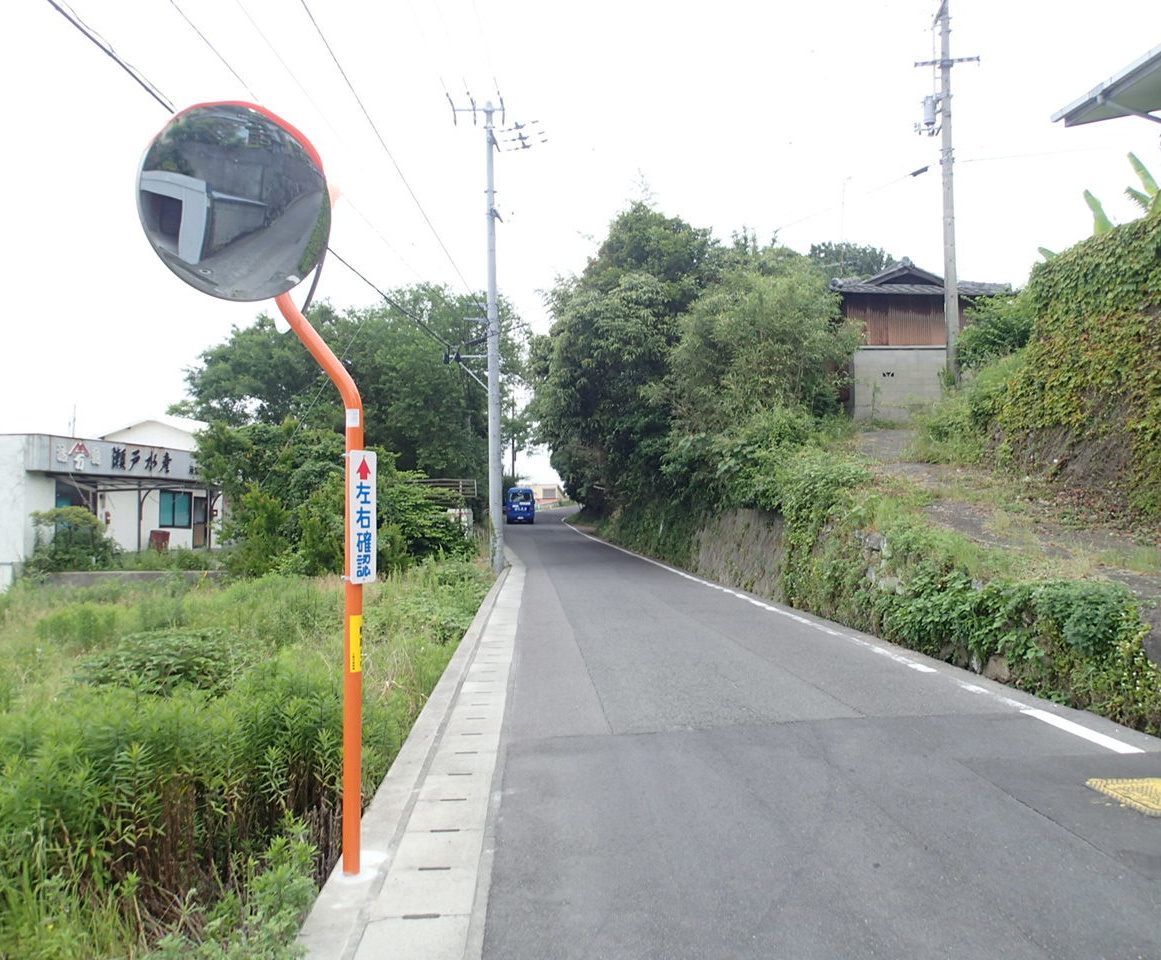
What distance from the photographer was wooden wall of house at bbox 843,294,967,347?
25438mm

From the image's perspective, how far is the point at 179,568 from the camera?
72.2ft

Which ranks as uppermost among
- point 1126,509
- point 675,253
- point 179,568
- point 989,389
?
point 675,253

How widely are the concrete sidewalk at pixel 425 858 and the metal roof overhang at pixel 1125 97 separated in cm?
1232

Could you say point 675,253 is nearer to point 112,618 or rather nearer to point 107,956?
point 112,618

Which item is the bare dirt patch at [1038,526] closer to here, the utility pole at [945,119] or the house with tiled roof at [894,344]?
the utility pole at [945,119]

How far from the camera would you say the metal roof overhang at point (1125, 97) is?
37.4 ft

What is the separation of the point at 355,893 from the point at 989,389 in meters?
16.3

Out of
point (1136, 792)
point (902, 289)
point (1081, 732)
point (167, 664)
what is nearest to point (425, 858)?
point (1136, 792)

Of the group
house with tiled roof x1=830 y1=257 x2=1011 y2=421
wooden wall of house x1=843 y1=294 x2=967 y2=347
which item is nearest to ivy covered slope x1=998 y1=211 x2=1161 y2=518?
house with tiled roof x1=830 y1=257 x2=1011 y2=421

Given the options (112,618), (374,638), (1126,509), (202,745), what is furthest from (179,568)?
(1126,509)

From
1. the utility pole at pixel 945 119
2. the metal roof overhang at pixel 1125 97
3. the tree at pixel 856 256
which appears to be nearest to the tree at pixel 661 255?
the utility pole at pixel 945 119

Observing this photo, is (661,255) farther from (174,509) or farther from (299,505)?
(174,509)

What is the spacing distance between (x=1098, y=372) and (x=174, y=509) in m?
28.9

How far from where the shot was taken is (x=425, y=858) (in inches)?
160
